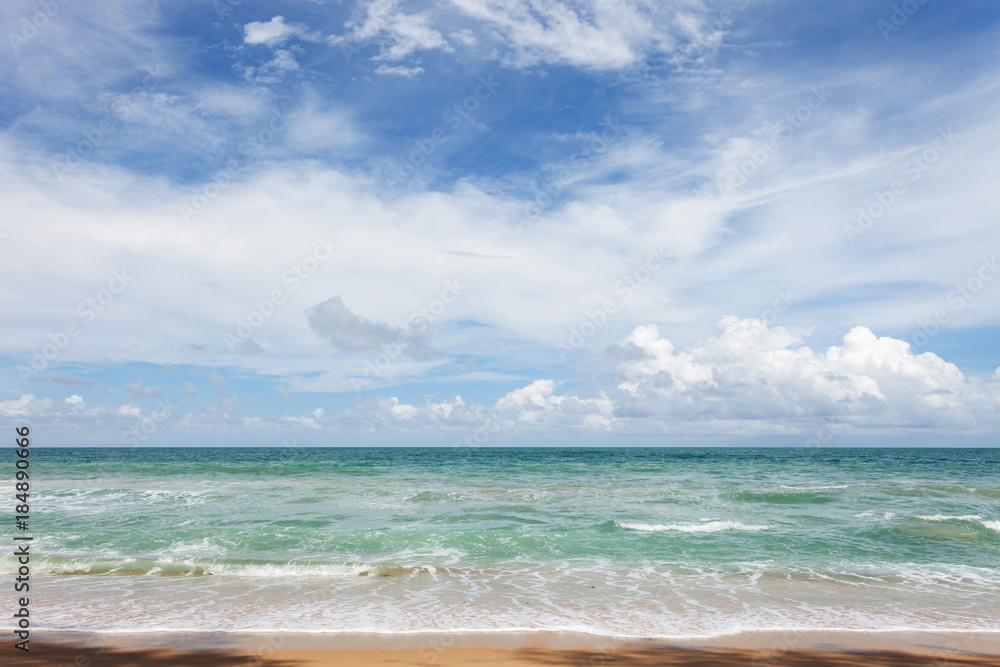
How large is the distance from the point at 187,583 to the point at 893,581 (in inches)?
520

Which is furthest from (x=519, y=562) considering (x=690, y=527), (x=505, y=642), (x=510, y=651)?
(x=690, y=527)

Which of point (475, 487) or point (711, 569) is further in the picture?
point (475, 487)

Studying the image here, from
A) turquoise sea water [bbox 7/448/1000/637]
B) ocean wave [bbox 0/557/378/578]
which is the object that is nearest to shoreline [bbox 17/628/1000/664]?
turquoise sea water [bbox 7/448/1000/637]

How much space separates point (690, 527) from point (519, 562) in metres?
6.27

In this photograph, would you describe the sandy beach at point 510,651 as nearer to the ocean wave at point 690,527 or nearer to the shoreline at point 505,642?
the shoreline at point 505,642

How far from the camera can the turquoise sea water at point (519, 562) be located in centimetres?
841

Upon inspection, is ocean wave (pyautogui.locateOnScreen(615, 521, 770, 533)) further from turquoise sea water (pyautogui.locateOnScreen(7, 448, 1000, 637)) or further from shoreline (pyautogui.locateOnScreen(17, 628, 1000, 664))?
shoreline (pyautogui.locateOnScreen(17, 628, 1000, 664))

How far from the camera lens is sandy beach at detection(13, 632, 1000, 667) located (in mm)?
6645

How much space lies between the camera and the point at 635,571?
36.9 feet

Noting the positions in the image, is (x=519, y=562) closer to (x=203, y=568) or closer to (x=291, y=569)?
(x=291, y=569)

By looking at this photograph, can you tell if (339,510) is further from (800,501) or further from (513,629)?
(800,501)

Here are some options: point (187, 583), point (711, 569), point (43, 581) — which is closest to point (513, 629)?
point (711, 569)

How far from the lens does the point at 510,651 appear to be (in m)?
6.98

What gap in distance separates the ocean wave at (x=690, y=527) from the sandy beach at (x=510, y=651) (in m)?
7.77
